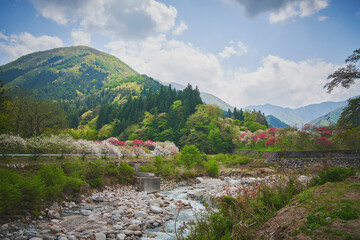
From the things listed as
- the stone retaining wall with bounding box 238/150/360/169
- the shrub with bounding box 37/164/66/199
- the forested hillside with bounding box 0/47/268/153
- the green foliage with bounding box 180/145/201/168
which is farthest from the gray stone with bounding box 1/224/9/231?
the stone retaining wall with bounding box 238/150/360/169

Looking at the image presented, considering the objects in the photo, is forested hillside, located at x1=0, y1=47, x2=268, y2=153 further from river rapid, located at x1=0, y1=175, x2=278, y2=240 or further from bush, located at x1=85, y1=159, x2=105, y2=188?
river rapid, located at x1=0, y1=175, x2=278, y2=240

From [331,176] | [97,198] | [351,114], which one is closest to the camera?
[331,176]

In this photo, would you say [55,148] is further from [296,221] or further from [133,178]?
[296,221]

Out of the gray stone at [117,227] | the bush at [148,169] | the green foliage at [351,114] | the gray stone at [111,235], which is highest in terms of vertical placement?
the green foliage at [351,114]

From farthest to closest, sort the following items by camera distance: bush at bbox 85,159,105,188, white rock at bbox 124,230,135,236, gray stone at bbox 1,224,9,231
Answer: bush at bbox 85,159,105,188 → white rock at bbox 124,230,135,236 → gray stone at bbox 1,224,9,231

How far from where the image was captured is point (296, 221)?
14.5ft

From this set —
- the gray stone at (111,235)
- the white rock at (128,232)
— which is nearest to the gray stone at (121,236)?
the gray stone at (111,235)

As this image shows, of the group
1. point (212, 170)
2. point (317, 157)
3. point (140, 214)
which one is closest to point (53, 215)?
point (140, 214)

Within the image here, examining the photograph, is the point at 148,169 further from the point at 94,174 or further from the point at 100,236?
the point at 100,236

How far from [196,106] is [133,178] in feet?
140

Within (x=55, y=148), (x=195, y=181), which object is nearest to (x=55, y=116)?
(x=55, y=148)

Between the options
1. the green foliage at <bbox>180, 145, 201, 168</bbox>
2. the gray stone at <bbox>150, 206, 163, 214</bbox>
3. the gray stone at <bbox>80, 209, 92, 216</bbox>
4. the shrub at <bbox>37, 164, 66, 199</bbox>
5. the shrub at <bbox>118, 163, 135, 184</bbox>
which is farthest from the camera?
the green foliage at <bbox>180, 145, 201, 168</bbox>

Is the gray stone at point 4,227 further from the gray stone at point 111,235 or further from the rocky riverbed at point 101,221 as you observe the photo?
the gray stone at point 111,235

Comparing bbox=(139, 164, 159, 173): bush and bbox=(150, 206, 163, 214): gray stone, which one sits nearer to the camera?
bbox=(150, 206, 163, 214): gray stone
